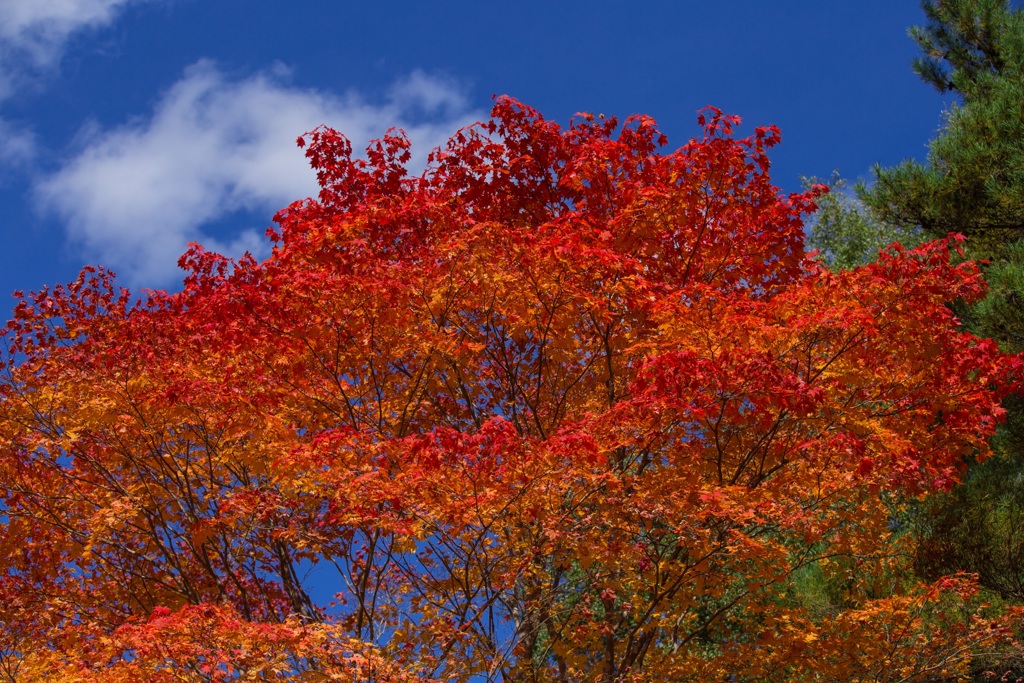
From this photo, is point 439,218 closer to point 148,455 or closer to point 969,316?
point 148,455

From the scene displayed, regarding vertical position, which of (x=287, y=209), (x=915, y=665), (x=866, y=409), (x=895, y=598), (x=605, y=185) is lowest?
(x=915, y=665)

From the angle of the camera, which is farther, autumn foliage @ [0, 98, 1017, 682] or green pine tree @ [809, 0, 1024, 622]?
green pine tree @ [809, 0, 1024, 622]

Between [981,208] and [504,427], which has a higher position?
[981,208]

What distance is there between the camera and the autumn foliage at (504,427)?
924 cm

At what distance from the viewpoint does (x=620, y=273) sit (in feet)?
36.5

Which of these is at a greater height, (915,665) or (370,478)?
(370,478)

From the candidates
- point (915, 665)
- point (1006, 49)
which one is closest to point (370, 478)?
point (915, 665)

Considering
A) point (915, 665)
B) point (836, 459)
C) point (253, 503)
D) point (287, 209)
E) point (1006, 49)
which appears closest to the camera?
point (836, 459)

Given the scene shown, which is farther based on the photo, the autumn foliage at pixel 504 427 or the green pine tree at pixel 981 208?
the green pine tree at pixel 981 208

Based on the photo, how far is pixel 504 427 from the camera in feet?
28.9

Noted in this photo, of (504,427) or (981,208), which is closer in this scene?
(504,427)

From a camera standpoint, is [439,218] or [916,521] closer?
[439,218]

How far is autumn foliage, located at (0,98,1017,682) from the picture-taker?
924 cm

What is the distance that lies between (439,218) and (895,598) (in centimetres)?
784
